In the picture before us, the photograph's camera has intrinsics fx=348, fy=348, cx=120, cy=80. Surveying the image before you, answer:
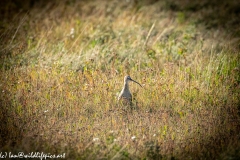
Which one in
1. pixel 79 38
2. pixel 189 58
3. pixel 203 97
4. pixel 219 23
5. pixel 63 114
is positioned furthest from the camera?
pixel 219 23

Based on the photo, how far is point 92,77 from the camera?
7625 mm

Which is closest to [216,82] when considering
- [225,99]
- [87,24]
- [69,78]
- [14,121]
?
[225,99]

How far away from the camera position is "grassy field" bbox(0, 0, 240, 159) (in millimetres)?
5562

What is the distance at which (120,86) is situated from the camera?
7461 mm

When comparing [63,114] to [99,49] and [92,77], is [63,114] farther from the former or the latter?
[99,49]

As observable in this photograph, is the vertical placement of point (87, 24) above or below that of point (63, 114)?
above

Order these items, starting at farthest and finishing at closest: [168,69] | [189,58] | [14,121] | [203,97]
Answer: [189,58] → [168,69] → [203,97] → [14,121]

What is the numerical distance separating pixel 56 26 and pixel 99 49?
2572 millimetres

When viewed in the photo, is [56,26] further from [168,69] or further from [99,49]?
[168,69]

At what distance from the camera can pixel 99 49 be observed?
9.12m

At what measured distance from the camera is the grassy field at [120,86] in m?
5.56

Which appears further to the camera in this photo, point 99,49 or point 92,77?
point 99,49

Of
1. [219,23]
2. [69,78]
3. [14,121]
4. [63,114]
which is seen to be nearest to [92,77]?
[69,78]

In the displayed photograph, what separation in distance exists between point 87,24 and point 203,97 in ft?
17.0
